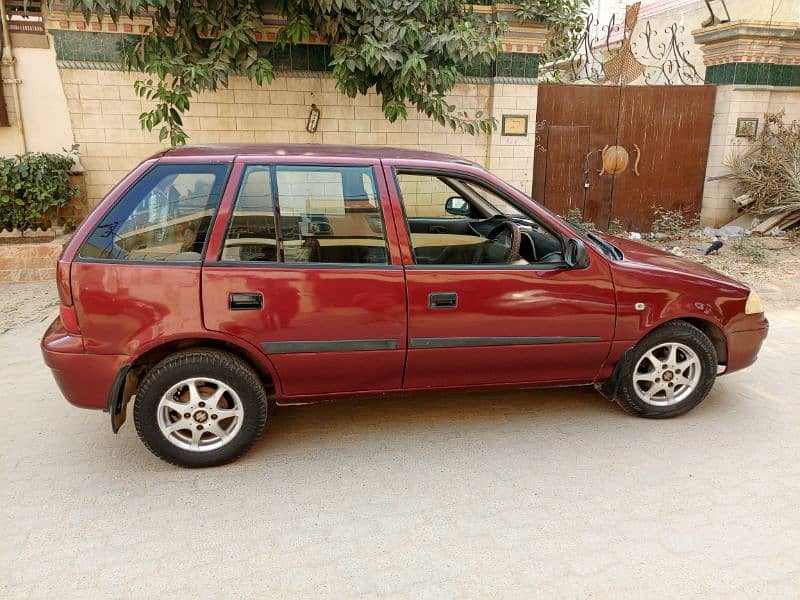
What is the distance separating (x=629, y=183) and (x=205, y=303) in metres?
8.15

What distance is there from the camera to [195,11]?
6727 millimetres

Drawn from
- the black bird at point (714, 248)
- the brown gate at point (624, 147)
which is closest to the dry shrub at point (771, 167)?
the brown gate at point (624, 147)

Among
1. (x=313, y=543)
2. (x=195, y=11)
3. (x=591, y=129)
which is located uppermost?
(x=195, y=11)

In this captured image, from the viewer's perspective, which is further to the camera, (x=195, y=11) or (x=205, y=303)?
(x=195, y=11)

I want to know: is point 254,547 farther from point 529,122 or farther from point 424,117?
point 529,122

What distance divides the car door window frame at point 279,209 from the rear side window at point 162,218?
79 mm

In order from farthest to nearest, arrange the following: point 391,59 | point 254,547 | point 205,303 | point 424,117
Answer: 1. point 424,117
2. point 391,59
3. point 205,303
4. point 254,547

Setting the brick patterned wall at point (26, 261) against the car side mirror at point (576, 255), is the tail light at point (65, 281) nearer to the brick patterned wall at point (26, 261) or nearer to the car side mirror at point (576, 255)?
the car side mirror at point (576, 255)

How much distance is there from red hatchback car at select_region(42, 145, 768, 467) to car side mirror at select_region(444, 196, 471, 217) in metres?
0.48

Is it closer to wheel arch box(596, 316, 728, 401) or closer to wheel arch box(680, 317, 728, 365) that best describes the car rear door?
wheel arch box(596, 316, 728, 401)


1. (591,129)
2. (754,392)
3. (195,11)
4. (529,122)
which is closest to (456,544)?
(754,392)

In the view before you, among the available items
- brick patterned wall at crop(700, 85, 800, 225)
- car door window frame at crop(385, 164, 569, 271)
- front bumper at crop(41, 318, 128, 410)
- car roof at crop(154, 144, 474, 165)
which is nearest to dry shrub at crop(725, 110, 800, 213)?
brick patterned wall at crop(700, 85, 800, 225)

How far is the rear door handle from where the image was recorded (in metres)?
3.13

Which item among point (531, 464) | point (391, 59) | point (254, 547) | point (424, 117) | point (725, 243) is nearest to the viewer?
point (254, 547)
